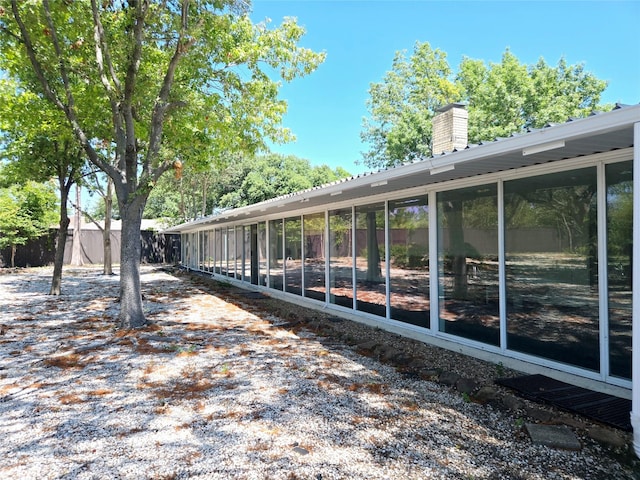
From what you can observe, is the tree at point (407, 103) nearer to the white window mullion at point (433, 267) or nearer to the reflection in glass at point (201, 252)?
the reflection in glass at point (201, 252)

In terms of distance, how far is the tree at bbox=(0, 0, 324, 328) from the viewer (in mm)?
6707

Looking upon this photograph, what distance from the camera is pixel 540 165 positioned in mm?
4129

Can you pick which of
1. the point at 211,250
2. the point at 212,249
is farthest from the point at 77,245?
the point at 212,249

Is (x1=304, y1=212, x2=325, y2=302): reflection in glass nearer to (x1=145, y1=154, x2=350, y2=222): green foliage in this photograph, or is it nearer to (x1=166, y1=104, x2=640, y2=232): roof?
(x1=166, y1=104, x2=640, y2=232): roof

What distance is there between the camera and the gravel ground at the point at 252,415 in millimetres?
2492

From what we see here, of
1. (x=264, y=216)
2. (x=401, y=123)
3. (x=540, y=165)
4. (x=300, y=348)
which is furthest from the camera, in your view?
(x=401, y=123)

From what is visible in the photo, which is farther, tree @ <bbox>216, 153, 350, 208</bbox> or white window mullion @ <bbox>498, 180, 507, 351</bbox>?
tree @ <bbox>216, 153, 350, 208</bbox>

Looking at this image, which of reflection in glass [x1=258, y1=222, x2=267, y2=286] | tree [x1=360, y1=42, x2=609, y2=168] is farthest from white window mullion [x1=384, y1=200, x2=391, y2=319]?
tree [x1=360, y1=42, x2=609, y2=168]

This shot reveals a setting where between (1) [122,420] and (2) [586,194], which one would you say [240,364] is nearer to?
(1) [122,420]

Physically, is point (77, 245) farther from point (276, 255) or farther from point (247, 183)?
point (276, 255)

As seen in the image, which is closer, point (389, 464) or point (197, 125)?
point (389, 464)

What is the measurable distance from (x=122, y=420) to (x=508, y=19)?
50.4 ft

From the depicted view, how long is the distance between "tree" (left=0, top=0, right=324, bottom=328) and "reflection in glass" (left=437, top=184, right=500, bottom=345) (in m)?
4.79

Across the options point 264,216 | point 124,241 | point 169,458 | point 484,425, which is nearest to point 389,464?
point 484,425
